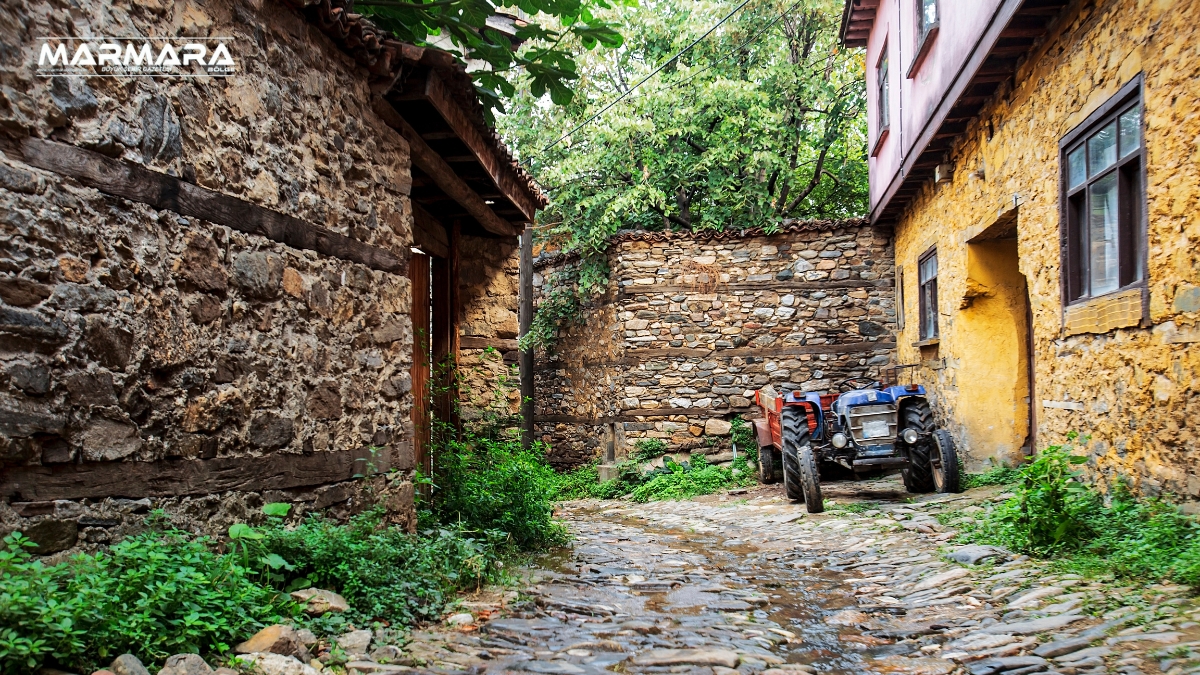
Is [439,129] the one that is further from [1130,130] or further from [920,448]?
[920,448]

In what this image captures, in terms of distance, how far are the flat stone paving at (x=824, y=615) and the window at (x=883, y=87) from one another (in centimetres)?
639

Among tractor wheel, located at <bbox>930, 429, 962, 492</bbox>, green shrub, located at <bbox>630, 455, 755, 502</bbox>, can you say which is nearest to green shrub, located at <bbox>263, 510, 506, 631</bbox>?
tractor wheel, located at <bbox>930, 429, 962, 492</bbox>

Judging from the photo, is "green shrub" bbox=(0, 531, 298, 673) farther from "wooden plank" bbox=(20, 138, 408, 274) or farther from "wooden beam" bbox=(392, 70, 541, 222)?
"wooden beam" bbox=(392, 70, 541, 222)

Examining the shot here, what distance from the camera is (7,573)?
2.60 meters

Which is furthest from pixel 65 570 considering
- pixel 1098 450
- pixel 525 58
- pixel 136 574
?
pixel 1098 450

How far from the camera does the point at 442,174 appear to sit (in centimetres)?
646

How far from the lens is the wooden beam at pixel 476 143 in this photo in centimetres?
Answer: 523

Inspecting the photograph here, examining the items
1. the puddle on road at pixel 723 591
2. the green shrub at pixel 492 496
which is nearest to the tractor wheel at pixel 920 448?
the puddle on road at pixel 723 591

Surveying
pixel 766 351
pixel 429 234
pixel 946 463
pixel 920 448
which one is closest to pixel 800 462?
pixel 920 448

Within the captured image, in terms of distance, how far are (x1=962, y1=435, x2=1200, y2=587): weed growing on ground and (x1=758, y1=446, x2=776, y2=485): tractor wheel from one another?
4.98 m

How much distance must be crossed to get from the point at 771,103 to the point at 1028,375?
335 inches

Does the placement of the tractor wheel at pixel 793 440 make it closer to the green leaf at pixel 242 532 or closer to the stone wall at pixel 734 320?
the stone wall at pixel 734 320

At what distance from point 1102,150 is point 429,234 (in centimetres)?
492
